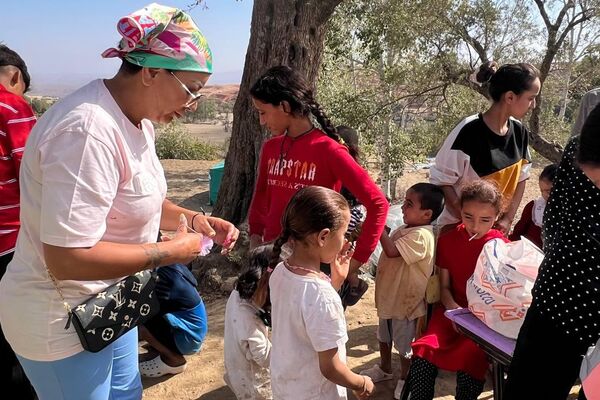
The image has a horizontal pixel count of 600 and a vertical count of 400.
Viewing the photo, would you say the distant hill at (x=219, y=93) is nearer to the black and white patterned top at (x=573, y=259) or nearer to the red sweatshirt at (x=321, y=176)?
the red sweatshirt at (x=321, y=176)

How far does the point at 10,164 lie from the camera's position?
2.16m

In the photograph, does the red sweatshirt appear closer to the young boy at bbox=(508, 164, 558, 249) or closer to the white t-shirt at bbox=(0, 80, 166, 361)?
the white t-shirt at bbox=(0, 80, 166, 361)

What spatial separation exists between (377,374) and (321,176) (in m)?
1.42

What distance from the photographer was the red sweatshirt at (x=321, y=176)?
2.41 metres

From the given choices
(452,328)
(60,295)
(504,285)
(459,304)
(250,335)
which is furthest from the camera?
(459,304)

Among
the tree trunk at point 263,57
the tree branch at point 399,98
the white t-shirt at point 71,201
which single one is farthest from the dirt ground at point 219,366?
the tree branch at point 399,98

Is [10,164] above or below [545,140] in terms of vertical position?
below

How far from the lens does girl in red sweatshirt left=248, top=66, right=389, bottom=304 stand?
94.4 inches

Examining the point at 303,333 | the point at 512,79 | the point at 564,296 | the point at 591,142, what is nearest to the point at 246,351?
the point at 303,333

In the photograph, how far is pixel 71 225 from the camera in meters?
1.19

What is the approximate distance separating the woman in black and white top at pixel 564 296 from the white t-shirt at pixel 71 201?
1.38 meters

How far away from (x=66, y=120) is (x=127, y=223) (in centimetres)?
34

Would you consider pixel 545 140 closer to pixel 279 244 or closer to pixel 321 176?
pixel 321 176

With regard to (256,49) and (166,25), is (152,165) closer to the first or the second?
(166,25)
